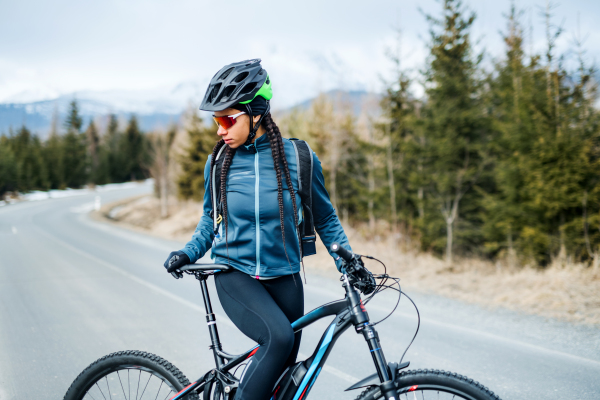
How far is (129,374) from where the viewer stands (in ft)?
7.06

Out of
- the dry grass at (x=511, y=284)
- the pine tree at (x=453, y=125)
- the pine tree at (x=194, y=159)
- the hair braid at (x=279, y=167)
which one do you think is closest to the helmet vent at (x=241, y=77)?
the hair braid at (x=279, y=167)

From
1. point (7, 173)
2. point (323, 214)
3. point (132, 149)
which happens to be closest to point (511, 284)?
point (323, 214)

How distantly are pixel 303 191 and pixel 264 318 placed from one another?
617 millimetres

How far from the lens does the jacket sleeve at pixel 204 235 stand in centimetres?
211

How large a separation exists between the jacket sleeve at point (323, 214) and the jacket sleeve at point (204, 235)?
21.7 inches

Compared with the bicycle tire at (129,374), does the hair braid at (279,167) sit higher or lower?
higher

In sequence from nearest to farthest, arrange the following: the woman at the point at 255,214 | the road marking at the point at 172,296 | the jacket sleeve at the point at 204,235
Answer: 1. the woman at the point at 255,214
2. the jacket sleeve at the point at 204,235
3. the road marking at the point at 172,296

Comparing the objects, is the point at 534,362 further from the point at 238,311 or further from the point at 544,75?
the point at 544,75

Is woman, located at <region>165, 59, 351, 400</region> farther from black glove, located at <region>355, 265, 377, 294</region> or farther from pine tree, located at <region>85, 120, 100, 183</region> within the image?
pine tree, located at <region>85, 120, 100, 183</region>

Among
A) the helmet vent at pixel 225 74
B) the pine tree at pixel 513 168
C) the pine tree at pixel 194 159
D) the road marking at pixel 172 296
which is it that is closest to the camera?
the helmet vent at pixel 225 74

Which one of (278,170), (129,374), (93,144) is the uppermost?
(93,144)

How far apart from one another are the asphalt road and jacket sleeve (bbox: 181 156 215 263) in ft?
6.57

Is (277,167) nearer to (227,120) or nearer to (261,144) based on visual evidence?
(261,144)

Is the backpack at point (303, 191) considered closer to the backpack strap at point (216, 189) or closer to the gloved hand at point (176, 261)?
the backpack strap at point (216, 189)
